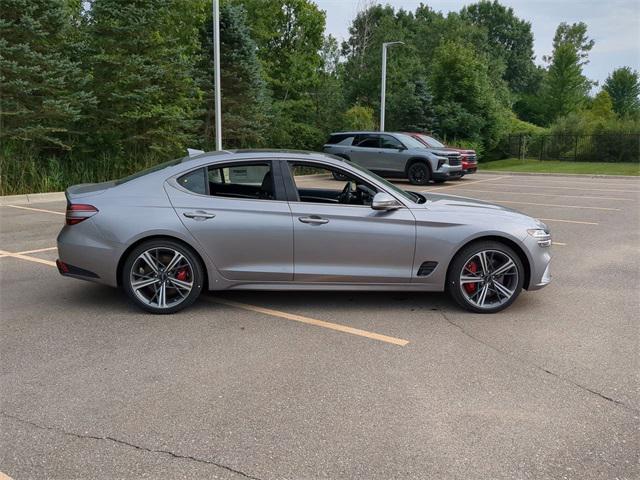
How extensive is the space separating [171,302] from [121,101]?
1326 cm

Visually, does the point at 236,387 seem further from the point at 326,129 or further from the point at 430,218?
the point at 326,129

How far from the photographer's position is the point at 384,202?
524cm

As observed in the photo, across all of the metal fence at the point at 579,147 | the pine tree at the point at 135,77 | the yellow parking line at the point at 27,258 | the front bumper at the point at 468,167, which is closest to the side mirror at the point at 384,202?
the yellow parking line at the point at 27,258

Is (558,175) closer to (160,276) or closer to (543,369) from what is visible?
(543,369)

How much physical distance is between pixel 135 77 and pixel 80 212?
12.6m

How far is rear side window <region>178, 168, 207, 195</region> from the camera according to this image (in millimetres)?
5387

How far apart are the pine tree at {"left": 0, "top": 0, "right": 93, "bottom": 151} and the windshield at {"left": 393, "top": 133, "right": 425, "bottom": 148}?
975 centimetres

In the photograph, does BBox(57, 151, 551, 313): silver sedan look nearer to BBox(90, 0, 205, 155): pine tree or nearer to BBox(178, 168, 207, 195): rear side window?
BBox(178, 168, 207, 195): rear side window

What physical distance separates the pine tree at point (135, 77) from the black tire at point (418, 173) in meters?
7.57

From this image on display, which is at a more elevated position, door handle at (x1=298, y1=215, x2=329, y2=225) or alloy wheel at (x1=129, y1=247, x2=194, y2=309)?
door handle at (x1=298, y1=215, x2=329, y2=225)

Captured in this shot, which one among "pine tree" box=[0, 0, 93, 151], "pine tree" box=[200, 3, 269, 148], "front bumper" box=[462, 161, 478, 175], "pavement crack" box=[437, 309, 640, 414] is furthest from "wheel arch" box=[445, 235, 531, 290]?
"pine tree" box=[200, 3, 269, 148]

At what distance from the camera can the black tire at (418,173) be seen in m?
18.9

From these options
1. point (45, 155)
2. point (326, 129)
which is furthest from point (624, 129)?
point (45, 155)

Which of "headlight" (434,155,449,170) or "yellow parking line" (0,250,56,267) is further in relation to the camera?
"headlight" (434,155,449,170)
